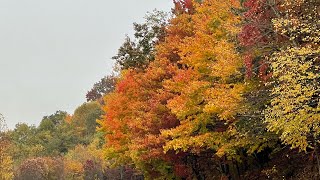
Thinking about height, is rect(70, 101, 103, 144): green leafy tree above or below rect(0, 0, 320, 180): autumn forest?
above

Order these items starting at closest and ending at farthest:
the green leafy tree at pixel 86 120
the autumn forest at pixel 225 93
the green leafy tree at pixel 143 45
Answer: the autumn forest at pixel 225 93, the green leafy tree at pixel 143 45, the green leafy tree at pixel 86 120

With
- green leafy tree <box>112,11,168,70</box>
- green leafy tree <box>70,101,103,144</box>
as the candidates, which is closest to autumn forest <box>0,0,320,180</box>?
green leafy tree <box>112,11,168,70</box>

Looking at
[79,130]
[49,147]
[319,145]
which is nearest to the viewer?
[319,145]

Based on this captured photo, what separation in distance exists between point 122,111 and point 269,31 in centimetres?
1946

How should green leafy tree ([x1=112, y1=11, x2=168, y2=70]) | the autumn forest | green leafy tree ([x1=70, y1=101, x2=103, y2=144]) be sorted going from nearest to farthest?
the autumn forest
green leafy tree ([x1=112, y1=11, x2=168, y2=70])
green leafy tree ([x1=70, y1=101, x2=103, y2=144])

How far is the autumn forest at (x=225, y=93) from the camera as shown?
41.9ft

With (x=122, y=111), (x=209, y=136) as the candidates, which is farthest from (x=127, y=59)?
(x=209, y=136)

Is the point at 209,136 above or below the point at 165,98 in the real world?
below

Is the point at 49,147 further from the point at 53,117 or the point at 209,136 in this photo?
the point at 209,136

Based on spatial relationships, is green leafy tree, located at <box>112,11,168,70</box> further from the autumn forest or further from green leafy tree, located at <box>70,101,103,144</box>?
green leafy tree, located at <box>70,101,103,144</box>

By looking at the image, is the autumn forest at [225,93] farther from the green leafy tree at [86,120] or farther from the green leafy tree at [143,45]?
the green leafy tree at [86,120]

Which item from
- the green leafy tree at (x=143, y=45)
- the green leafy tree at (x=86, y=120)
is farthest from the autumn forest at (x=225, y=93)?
the green leafy tree at (x=86, y=120)

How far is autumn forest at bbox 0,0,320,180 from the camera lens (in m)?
12.8

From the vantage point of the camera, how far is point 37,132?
96812 millimetres
